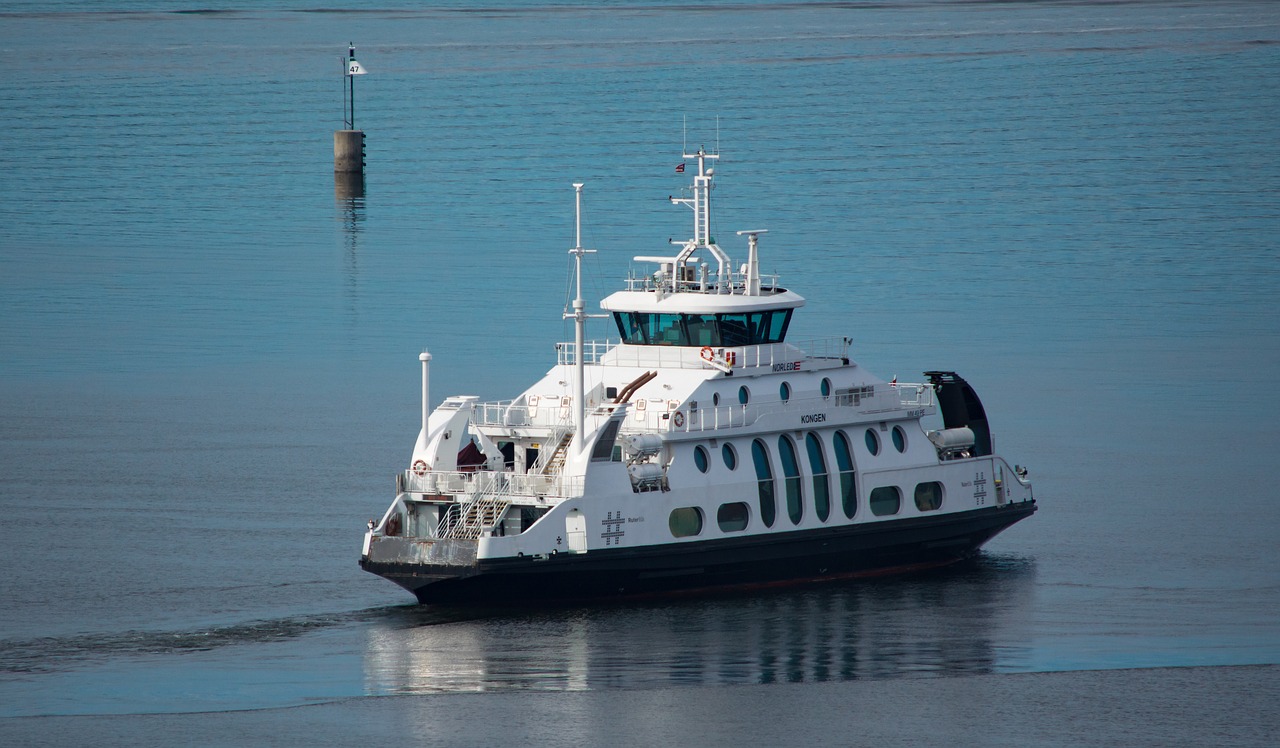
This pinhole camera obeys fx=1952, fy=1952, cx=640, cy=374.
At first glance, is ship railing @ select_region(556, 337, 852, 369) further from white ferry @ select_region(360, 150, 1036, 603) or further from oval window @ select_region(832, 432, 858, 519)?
oval window @ select_region(832, 432, 858, 519)

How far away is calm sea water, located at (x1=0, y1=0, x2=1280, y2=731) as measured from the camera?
34.6 meters

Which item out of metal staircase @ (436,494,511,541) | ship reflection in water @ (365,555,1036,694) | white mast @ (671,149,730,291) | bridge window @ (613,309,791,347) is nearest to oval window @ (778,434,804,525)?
ship reflection in water @ (365,555,1036,694)

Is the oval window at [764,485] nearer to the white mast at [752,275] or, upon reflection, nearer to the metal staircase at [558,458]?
the white mast at [752,275]

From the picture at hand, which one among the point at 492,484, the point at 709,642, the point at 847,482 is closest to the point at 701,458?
the point at 847,482

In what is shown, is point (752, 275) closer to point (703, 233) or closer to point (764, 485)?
point (703, 233)

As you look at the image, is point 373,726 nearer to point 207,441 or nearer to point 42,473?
point 42,473

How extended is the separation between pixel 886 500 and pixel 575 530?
7836 millimetres

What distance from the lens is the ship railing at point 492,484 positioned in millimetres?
35188

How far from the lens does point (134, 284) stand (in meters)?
86.4

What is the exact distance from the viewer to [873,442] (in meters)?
40.1

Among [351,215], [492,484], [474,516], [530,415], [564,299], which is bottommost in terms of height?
[474,516]

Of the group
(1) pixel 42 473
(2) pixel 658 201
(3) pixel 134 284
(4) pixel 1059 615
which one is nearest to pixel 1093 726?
(4) pixel 1059 615

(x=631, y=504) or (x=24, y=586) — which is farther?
(x=24, y=586)

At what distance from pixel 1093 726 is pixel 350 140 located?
96.1m
